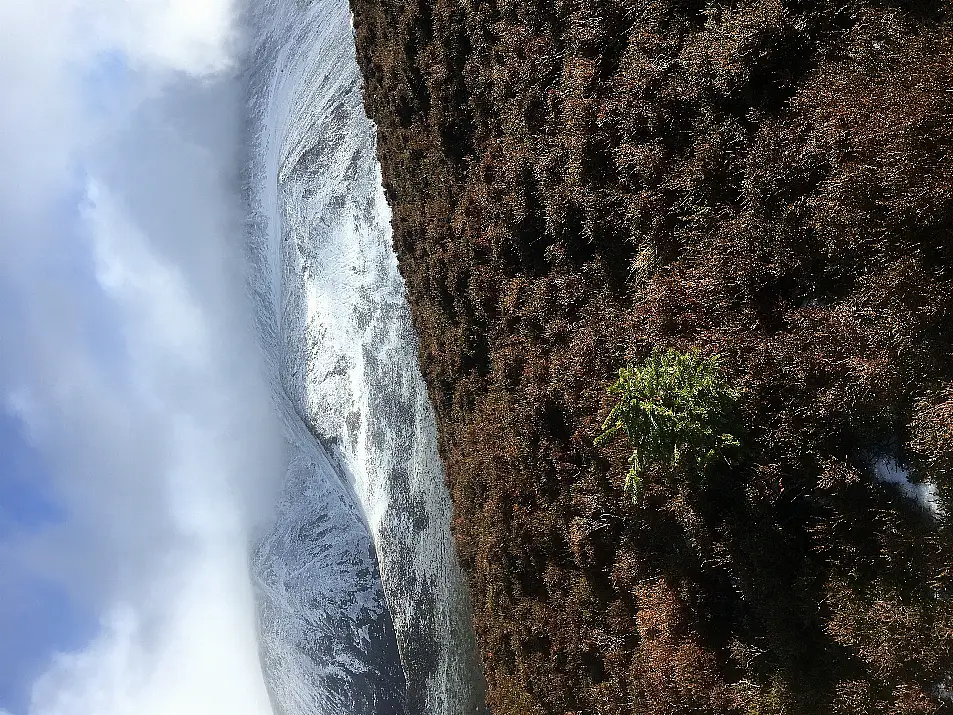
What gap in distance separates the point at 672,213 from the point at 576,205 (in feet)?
2.28

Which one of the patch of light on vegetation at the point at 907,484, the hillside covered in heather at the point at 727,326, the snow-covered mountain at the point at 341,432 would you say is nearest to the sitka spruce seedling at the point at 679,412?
the hillside covered in heather at the point at 727,326

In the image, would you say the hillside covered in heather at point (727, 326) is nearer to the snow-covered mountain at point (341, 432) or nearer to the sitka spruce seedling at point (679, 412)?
the sitka spruce seedling at point (679, 412)

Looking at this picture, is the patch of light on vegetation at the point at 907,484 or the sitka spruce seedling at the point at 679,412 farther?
the sitka spruce seedling at the point at 679,412

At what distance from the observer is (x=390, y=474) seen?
6.73 m

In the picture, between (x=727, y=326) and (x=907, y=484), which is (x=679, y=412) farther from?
(x=907, y=484)

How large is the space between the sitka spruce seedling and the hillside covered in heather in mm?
142

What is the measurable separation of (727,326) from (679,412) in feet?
1.73

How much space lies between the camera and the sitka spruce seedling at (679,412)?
3.16 m

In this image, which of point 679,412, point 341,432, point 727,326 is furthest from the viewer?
point 341,432

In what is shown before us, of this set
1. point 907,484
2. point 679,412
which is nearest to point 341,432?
point 679,412

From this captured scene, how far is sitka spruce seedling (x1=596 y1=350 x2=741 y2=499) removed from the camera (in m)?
3.16

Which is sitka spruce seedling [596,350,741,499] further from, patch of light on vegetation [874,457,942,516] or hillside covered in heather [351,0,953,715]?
patch of light on vegetation [874,457,942,516]

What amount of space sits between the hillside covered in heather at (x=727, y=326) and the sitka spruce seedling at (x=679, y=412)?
14 centimetres

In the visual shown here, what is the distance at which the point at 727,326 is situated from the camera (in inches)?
132
